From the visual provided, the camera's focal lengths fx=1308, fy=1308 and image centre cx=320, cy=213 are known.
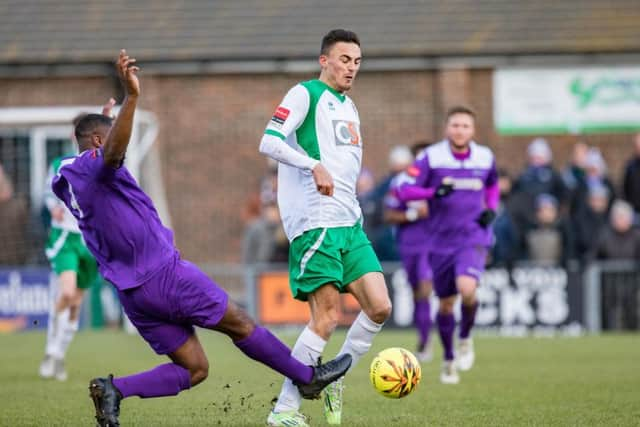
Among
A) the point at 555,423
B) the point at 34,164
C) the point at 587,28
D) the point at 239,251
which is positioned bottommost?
the point at 555,423

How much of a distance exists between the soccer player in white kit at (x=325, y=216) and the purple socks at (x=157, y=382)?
775mm

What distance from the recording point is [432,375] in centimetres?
1283

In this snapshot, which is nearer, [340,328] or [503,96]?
[340,328]

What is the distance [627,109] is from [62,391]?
15108 millimetres

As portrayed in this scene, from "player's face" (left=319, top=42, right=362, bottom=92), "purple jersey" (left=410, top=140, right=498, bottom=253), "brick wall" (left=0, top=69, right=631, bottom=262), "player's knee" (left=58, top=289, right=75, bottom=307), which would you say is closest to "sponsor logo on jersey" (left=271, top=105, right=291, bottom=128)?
"player's face" (left=319, top=42, right=362, bottom=92)

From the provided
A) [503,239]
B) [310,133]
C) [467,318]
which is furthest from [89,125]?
[503,239]

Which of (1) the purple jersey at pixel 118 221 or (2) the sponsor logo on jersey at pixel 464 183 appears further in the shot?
(2) the sponsor logo on jersey at pixel 464 183

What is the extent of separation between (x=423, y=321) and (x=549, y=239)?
19.0 ft

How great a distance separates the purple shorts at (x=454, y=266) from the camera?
39.9 feet

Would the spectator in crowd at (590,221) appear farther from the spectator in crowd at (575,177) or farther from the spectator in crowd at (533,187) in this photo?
the spectator in crowd at (533,187)

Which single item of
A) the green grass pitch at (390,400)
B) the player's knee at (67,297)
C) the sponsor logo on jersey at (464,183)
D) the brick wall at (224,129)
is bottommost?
A: the green grass pitch at (390,400)

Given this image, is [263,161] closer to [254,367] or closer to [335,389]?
[254,367]

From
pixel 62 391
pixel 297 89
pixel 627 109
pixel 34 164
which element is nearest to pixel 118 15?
pixel 34 164

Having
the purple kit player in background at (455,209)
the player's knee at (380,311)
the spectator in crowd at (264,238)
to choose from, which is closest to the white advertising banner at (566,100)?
the spectator in crowd at (264,238)
